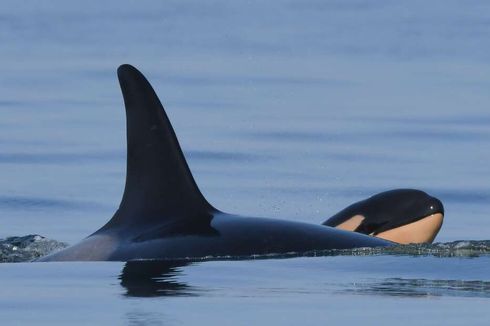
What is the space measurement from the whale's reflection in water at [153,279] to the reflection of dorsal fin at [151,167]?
0.72m

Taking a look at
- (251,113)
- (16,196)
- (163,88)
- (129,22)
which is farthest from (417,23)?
(16,196)

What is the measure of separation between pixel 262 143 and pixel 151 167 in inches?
394

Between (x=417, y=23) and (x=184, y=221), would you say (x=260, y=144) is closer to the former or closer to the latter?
(x=184, y=221)

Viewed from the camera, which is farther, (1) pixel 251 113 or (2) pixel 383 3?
(2) pixel 383 3

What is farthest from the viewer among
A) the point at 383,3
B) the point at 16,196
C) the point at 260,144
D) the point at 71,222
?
the point at 383,3

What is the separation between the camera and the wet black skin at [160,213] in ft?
37.4

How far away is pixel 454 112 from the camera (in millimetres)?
24953

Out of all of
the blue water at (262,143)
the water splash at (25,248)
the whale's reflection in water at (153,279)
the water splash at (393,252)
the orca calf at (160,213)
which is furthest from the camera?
the water splash at (25,248)

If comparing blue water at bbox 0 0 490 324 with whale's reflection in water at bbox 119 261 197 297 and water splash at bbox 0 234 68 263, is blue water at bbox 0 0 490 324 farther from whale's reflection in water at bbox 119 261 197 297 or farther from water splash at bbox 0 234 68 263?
water splash at bbox 0 234 68 263

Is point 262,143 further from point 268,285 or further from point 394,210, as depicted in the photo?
point 268,285

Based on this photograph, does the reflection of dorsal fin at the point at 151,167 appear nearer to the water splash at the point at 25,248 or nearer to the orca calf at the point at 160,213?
the orca calf at the point at 160,213

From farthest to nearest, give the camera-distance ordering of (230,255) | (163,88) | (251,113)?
1. (163,88)
2. (251,113)
3. (230,255)

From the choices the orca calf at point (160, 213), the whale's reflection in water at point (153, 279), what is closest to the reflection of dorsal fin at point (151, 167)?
the orca calf at point (160, 213)

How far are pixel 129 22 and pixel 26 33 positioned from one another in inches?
286
